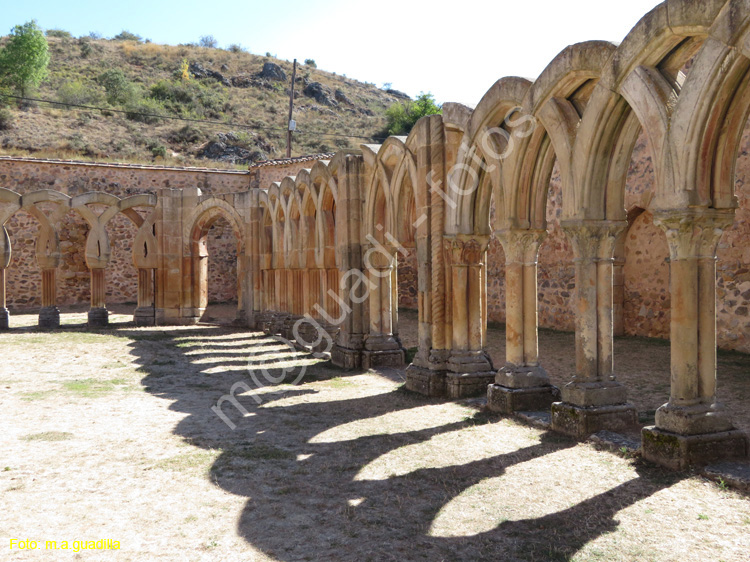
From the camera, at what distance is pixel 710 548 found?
10.6 ft

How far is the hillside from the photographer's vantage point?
31.0 meters

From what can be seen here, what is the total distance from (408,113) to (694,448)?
122ft

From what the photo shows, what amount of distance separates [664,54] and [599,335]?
2346 mm

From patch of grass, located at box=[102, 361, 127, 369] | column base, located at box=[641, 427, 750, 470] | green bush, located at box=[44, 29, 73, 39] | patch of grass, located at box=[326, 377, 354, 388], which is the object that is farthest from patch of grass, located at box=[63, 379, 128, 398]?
green bush, located at box=[44, 29, 73, 39]

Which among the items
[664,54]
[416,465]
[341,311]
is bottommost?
[416,465]

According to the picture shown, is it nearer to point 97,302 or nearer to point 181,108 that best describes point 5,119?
point 181,108

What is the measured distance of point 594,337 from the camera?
5.51m

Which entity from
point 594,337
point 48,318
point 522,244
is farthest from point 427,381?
point 48,318

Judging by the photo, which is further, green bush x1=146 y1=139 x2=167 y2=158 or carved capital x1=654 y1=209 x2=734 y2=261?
green bush x1=146 y1=139 x2=167 y2=158

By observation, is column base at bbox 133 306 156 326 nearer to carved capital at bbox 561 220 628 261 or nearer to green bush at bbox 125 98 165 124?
carved capital at bbox 561 220 628 261

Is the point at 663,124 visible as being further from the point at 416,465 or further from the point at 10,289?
the point at 10,289

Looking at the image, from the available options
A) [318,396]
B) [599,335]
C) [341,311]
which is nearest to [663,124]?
[599,335]

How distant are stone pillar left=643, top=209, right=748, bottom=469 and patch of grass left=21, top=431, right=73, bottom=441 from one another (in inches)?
195

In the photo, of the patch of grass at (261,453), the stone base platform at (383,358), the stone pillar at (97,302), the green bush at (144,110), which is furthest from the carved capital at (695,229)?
the green bush at (144,110)
